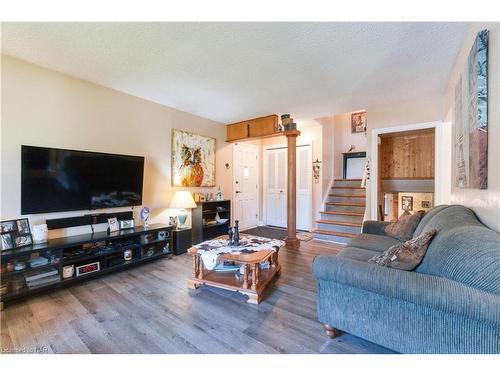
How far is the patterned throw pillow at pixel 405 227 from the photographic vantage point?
8.15 feet

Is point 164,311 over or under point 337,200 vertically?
under

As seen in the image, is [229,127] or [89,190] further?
[229,127]

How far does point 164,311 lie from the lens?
77.0 inches

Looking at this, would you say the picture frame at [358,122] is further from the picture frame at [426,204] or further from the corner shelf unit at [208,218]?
the corner shelf unit at [208,218]

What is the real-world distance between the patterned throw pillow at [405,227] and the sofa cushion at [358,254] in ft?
1.93

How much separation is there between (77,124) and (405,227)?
4.20 m

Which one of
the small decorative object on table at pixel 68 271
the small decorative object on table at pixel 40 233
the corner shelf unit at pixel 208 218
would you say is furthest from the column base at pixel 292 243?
the small decorative object on table at pixel 40 233

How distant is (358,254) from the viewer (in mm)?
2104

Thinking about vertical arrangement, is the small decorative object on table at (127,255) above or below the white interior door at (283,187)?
below

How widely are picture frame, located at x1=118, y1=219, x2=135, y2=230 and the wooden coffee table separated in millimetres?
1360

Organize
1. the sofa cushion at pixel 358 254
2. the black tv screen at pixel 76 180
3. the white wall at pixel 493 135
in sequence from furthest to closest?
the black tv screen at pixel 76 180 → the sofa cushion at pixel 358 254 → the white wall at pixel 493 135
